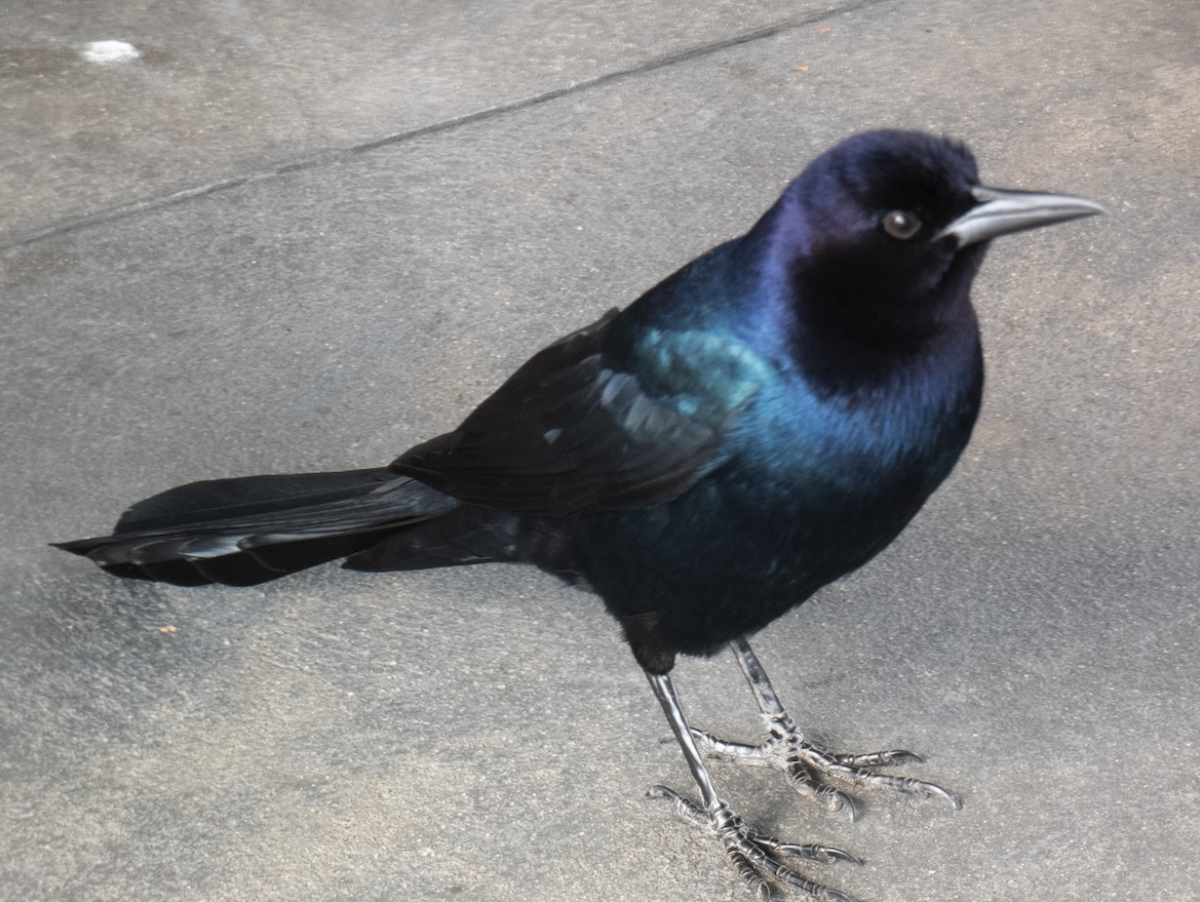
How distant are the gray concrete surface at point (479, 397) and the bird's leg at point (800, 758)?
0.14 ft

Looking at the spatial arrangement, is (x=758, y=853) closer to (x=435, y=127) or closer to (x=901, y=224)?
(x=901, y=224)

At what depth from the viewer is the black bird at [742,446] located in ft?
6.46

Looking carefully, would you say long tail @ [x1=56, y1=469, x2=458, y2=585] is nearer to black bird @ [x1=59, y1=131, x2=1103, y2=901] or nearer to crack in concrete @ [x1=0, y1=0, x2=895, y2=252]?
black bird @ [x1=59, y1=131, x2=1103, y2=901]

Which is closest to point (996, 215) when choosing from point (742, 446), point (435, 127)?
point (742, 446)

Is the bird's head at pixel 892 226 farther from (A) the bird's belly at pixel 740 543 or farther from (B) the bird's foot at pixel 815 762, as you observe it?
(B) the bird's foot at pixel 815 762

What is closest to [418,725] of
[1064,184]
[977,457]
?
[977,457]

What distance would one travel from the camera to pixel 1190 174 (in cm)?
407

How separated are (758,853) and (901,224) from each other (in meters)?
1.17

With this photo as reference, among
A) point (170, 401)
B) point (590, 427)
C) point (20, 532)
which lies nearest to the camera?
point (590, 427)

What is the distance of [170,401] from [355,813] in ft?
4.58

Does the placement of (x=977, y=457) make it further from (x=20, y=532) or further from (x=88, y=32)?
(x=88, y=32)

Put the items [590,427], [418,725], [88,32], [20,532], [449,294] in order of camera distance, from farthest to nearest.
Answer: [88,32] < [449,294] < [20,532] < [418,725] < [590,427]

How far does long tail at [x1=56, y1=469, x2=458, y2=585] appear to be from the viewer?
8.59ft


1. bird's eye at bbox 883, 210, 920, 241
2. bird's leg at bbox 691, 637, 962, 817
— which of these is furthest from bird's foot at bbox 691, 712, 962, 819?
bird's eye at bbox 883, 210, 920, 241
